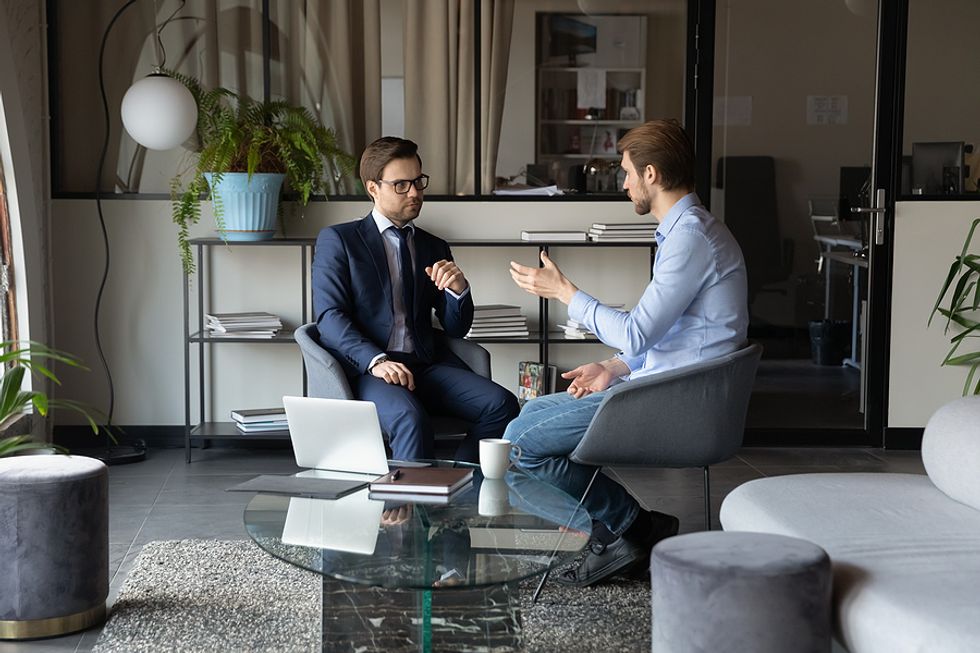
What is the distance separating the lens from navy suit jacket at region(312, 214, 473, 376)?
3.94 metres

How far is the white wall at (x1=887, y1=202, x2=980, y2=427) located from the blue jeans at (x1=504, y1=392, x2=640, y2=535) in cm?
258

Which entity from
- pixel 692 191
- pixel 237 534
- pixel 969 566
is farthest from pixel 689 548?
pixel 237 534

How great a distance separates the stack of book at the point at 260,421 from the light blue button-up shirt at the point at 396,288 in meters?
1.26

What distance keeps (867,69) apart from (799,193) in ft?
Result: 2.13

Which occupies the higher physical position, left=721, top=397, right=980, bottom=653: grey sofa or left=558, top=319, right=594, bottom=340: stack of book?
left=558, top=319, right=594, bottom=340: stack of book

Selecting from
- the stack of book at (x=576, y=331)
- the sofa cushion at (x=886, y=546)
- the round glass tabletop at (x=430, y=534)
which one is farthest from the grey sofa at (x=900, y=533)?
the stack of book at (x=576, y=331)

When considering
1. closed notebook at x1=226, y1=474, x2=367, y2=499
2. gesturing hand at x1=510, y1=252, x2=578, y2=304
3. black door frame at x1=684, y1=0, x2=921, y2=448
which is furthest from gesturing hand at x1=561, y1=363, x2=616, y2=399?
black door frame at x1=684, y1=0, x2=921, y2=448

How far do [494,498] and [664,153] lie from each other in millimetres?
1160

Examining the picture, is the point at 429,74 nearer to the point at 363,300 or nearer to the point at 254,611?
the point at 363,300

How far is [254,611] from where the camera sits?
322 centimetres

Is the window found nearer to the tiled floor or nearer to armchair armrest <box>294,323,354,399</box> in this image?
the tiled floor

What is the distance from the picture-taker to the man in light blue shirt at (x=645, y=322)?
3254 mm

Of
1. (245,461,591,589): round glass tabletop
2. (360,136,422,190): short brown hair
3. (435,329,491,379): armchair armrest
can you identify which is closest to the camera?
(245,461,591,589): round glass tabletop

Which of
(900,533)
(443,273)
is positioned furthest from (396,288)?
(900,533)
